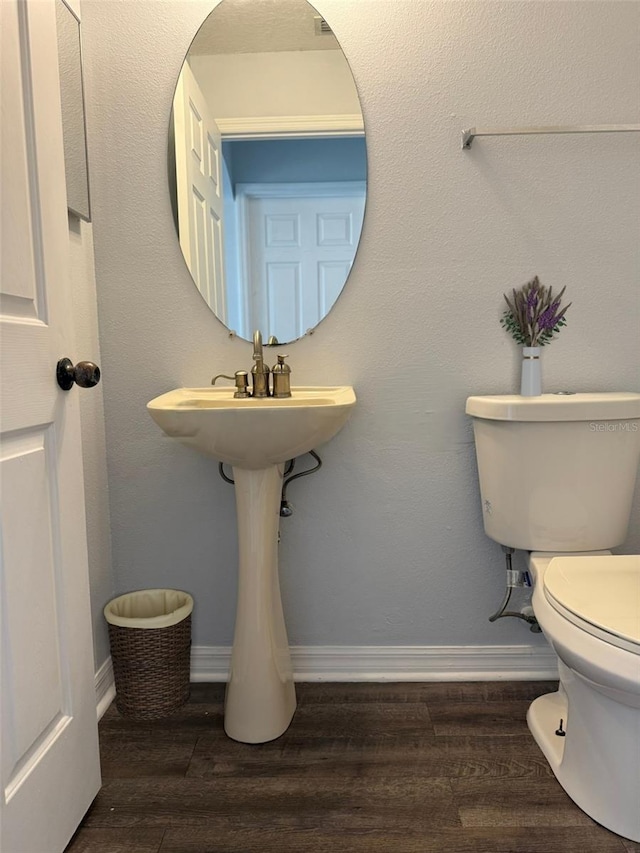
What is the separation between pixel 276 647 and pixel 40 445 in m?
0.79

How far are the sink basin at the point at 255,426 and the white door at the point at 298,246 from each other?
34 centimetres

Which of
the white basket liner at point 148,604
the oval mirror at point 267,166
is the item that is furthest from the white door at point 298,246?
the white basket liner at point 148,604

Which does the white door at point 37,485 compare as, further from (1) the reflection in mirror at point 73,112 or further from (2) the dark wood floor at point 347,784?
(1) the reflection in mirror at point 73,112

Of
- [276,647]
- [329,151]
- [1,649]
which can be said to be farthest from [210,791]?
[329,151]

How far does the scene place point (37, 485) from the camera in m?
1.16

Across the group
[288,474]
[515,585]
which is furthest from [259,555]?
[515,585]

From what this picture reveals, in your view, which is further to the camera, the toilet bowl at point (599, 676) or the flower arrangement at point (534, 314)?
the flower arrangement at point (534, 314)

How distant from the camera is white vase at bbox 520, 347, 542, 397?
172cm

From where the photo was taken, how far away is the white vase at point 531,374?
1.72m

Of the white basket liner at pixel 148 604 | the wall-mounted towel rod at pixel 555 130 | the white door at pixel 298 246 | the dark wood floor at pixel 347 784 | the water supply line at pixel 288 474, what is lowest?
the dark wood floor at pixel 347 784

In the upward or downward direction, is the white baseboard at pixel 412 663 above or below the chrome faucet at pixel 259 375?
below

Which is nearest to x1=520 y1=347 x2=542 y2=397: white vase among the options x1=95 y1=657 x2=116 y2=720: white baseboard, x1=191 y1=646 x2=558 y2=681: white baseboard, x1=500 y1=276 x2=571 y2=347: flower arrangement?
x1=500 y1=276 x2=571 y2=347: flower arrangement

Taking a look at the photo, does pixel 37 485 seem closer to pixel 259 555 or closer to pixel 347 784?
pixel 259 555

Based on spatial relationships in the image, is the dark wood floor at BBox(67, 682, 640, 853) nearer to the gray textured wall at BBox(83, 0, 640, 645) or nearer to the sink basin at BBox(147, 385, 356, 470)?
the gray textured wall at BBox(83, 0, 640, 645)
